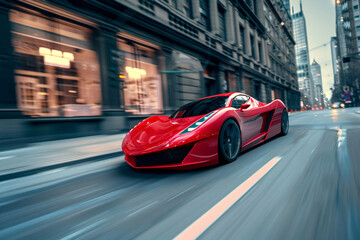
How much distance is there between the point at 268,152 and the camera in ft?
11.4

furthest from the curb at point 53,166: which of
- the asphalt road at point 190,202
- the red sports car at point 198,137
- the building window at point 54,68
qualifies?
the building window at point 54,68

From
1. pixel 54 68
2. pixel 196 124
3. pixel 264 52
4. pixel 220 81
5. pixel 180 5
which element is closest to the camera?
pixel 196 124

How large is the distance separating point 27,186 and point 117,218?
1.62 meters

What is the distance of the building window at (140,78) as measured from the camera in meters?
9.32

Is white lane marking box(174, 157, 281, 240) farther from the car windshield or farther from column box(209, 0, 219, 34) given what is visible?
column box(209, 0, 219, 34)

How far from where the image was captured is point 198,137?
2.54 meters

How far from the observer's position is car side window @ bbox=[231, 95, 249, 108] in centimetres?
356

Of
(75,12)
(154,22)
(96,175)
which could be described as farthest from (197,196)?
(154,22)

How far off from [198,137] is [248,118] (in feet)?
4.47

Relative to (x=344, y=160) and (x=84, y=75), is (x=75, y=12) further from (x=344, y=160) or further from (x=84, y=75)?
(x=344, y=160)

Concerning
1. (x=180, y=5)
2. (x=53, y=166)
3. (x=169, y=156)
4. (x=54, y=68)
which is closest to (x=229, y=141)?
(x=169, y=156)

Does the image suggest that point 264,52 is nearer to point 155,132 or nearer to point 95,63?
point 95,63

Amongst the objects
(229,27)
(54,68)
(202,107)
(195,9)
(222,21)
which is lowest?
(202,107)

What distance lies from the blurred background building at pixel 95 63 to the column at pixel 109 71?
0.12 feet
